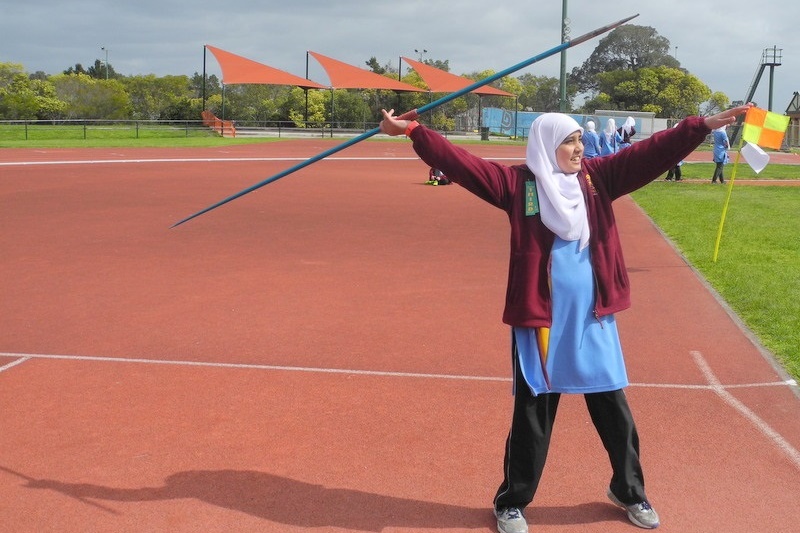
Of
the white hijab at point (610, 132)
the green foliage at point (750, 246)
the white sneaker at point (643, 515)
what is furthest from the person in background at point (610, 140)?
the white sneaker at point (643, 515)

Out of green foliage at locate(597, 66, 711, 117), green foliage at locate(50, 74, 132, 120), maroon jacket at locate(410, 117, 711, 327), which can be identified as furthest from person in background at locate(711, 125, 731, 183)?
green foliage at locate(597, 66, 711, 117)

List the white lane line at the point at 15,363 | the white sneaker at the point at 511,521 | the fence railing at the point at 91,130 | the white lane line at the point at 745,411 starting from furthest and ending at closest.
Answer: the fence railing at the point at 91,130 < the white lane line at the point at 15,363 < the white lane line at the point at 745,411 < the white sneaker at the point at 511,521

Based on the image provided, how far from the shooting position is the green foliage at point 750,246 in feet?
28.4

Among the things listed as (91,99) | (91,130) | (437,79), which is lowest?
(91,130)

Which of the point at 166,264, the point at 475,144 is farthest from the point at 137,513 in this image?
the point at 475,144

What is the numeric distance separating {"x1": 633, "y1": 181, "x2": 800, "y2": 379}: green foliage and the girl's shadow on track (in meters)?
3.45

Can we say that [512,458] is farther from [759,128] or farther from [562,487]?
[759,128]

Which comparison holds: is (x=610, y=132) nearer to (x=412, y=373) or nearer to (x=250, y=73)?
(x=412, y=373)

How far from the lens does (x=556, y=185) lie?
4.01 metres

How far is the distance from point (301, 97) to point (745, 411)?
5946cm

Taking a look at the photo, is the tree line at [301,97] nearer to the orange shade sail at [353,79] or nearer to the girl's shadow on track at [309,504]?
the orange shade sail at [353,79]

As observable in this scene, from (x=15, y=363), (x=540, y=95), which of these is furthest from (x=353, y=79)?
(x=15, y=363)

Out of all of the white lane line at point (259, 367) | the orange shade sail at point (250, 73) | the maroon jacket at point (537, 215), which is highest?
the orange shade sail at point (250, 73)

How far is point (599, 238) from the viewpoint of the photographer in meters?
4.10
